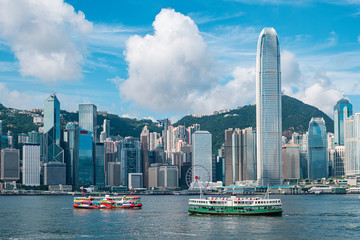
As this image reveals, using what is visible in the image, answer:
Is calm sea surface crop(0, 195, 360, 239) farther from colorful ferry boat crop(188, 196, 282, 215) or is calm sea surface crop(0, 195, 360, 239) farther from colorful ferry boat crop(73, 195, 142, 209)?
colorful ferry boat crop(73, 195, 142, 209)

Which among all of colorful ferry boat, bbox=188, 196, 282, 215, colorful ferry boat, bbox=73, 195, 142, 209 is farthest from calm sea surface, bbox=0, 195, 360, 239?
colorful ferry boat, bbox=73, 195, 142, 209

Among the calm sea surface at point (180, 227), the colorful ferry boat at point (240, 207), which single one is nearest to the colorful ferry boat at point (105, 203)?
the calm sea surface at point (180, 227)

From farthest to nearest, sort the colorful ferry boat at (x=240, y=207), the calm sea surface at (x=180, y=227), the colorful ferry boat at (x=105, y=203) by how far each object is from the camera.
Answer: the colorful ferry boat at (x=105, y=203) < the colorful ferry boat at (x=240, y=207) < the calm sea surface at (x=180, y=227)

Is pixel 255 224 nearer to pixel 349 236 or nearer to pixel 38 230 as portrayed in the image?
pixel 349 236

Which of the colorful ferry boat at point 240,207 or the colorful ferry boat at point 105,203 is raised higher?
the colorful ferry boat at point 240,207

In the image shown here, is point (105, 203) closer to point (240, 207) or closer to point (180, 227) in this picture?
point (240, 207)

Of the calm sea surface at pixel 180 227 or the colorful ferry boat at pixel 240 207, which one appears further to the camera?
the colorful ferry boat at pixel 240 207

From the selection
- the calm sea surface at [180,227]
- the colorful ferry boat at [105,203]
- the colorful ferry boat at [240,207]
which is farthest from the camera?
the colorful ferry boat at [105,203]

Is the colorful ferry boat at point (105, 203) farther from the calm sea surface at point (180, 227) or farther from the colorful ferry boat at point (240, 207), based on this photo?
the colorful ferry boat at point (240, 207)

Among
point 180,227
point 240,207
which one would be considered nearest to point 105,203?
point 240,207
